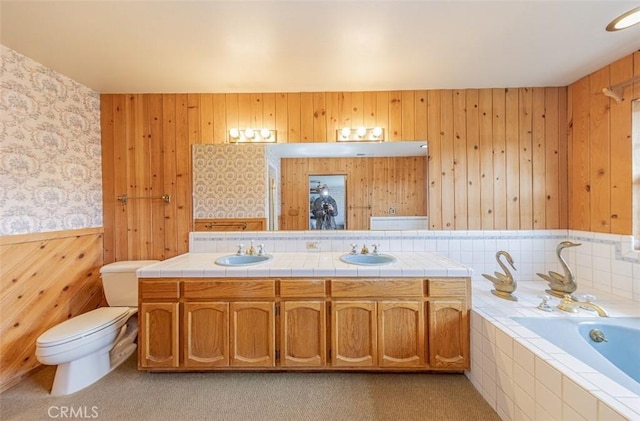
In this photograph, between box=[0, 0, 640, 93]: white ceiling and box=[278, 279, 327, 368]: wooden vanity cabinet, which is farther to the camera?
box=[278, 279, 327, 368]: wooden vanity cabinet

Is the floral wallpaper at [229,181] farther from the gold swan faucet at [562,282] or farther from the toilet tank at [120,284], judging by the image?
the gold swan faucet at [562,282]

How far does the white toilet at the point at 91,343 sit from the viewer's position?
68.7 inches

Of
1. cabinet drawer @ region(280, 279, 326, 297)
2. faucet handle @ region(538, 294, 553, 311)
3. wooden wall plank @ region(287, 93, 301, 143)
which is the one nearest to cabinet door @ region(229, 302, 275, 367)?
cabinet drawer @ region(280, 279, 326, 297)

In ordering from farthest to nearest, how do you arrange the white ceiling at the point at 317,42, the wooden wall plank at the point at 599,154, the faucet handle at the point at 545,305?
the wooden wall plank at the point at 599,154, the faucet handle at the point at 545,305, the white ceiling at the point at 317,42

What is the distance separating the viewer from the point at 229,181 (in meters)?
2.62

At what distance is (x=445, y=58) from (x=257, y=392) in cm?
277

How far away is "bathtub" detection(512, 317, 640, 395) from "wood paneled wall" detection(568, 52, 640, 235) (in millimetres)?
808

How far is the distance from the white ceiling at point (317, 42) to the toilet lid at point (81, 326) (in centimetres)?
194

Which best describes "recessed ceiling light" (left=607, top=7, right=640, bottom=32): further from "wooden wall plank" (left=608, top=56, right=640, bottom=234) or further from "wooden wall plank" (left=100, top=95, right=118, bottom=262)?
"wooden wall plank" (left=100, top=95, right=118, bottom=262)

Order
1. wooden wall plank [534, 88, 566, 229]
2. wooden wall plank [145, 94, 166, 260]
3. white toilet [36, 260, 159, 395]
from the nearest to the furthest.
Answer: white toilet [36, 260, 159, 395]
wooden wall plank [534, 88, 566, 229]
wooden wall plank [145, 94, 166, 260]

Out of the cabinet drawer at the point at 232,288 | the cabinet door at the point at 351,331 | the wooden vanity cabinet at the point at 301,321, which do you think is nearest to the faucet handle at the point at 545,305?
the cabinet door at the point at 351,331

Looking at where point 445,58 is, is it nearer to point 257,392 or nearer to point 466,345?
point 466,345

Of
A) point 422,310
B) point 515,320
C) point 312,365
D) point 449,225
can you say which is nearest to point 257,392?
point 312,365

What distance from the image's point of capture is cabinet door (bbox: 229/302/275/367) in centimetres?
193
